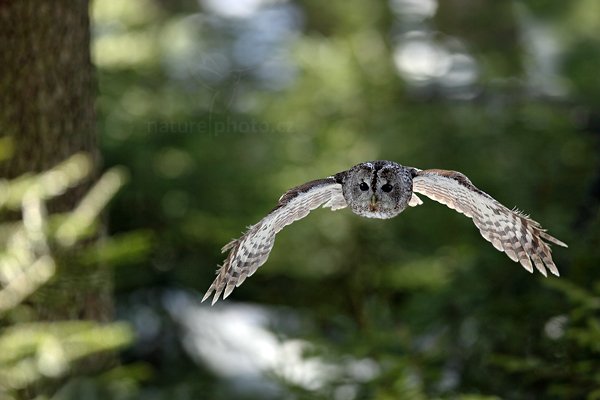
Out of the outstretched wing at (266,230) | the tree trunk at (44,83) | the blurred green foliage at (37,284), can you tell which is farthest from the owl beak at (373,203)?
the tree trunk at (44,83)

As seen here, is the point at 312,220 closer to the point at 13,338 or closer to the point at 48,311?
the point at 48,311

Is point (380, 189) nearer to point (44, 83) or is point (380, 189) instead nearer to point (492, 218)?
point (492, 218)

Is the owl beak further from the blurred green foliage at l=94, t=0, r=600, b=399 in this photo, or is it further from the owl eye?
the blurred green foliage at l=94, t=0, r=600, b=399

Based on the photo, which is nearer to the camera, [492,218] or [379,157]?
[492,218]

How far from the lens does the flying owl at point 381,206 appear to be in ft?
6.00

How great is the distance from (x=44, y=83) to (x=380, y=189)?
2999 mm

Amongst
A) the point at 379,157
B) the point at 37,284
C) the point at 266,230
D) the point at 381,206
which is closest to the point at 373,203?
the point at 381,206

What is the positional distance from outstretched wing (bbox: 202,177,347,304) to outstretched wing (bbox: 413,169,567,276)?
6.8 inches

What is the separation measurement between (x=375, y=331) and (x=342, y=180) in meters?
2.70

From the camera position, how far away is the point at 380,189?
5.99 feet

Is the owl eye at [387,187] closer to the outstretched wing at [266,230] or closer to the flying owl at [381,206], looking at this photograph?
the flying owl at [381,206]

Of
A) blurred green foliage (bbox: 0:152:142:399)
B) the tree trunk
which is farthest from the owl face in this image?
the tree trunk

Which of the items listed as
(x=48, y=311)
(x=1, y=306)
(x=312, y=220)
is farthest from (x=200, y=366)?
(x=1, y=306)

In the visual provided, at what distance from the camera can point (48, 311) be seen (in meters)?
4.55
